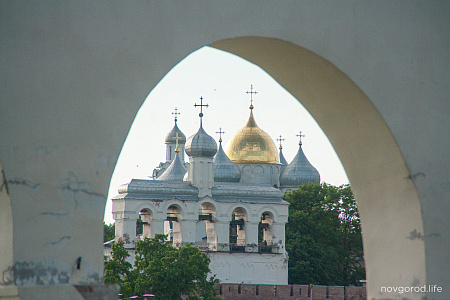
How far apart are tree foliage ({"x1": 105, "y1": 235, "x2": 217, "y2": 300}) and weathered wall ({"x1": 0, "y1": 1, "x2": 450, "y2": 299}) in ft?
76.3

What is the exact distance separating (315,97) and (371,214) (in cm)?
65

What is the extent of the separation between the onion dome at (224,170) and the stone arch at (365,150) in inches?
1732

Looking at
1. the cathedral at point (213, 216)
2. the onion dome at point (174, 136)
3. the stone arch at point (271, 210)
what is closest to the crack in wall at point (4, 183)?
the cathedral at point (213, 216)

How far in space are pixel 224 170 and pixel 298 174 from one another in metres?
6.95

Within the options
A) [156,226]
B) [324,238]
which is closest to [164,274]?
[156,226]

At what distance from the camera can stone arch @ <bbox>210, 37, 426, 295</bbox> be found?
13.5 feet

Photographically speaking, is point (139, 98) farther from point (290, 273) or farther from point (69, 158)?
point (290, 273)

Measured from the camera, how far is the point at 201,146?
42.1 metres

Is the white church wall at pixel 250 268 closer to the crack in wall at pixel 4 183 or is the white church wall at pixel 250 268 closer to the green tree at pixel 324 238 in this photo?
the green tree at pixel 324 238

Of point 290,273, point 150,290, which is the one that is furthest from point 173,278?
point 290,273

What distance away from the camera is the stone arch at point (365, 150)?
13.5 ft

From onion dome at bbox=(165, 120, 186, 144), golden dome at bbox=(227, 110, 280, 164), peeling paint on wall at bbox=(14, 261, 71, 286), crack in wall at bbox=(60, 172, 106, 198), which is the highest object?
onion dome at bbox=(165, 120, 186, 144)

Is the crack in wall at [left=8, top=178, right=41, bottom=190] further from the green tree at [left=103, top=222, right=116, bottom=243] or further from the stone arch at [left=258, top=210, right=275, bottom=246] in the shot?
the green tree at [left=103, top=222, right=116, bottom=243]

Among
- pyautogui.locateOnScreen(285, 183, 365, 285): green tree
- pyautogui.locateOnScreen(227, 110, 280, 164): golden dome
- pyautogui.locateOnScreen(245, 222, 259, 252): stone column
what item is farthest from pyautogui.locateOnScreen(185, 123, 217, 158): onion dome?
pyautogui.locateOnScreen(227, 110, 280, 164): golden dome
